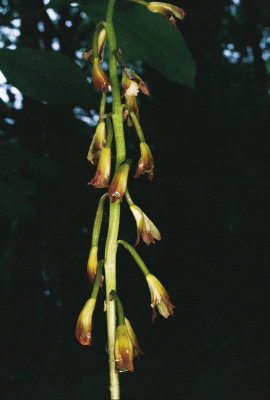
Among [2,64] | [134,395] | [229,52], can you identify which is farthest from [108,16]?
[229,52]

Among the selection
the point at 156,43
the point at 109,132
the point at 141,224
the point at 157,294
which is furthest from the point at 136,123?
the point at 156,43

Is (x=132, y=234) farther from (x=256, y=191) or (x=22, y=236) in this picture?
(x=22, y=236)

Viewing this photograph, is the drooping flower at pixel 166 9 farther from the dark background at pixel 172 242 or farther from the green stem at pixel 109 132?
→ the dark background at pixel 172 242

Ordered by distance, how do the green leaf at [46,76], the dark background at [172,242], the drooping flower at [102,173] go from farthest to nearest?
the dark background at [172,242] → the green leaf at [46,76] → the drooping flower at [102,173]

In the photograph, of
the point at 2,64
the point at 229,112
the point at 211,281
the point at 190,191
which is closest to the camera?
the point at 2,64

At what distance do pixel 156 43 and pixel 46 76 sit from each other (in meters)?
0.25

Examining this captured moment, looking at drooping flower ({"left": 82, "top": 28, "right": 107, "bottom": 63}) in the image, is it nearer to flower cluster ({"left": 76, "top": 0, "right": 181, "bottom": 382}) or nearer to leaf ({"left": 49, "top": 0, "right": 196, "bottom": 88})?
flower cluster ({"left": 76, "top": 0, "right": 181, "bottom": 382})

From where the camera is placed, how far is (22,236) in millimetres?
4273

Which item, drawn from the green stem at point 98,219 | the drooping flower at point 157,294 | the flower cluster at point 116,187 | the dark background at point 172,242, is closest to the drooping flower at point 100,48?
the flower cluster at point 116,187

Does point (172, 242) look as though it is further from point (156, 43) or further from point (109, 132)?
point (109, 132)

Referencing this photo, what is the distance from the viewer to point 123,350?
1.85 feet

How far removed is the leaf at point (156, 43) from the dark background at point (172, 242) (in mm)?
1275

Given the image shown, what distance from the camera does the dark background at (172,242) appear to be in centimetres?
259

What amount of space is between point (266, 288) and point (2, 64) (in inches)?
91.1
